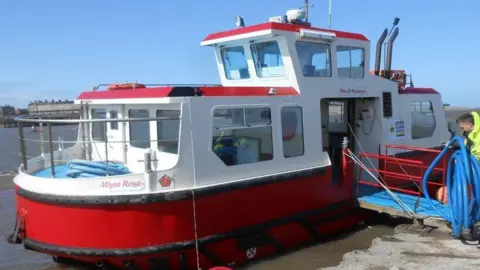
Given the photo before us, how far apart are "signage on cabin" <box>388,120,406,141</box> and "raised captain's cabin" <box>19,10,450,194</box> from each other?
0.02 metres

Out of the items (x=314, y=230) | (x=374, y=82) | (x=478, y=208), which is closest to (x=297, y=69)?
(x=374, y=82)

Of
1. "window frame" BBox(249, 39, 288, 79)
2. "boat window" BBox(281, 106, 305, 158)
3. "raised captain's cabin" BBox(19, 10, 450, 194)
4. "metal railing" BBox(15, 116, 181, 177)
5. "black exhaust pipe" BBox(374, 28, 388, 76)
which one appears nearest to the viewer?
"metal railing" BBox(15, 116, 181, 177)

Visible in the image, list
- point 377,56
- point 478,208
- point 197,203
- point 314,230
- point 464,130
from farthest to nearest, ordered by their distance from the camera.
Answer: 1. point 377,56
2. point 314,230
3. point 464,130
4. point 478,208
5. point 197,203

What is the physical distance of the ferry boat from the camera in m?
5.35

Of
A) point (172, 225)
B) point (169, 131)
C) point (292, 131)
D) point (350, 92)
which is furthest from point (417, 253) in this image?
point (169, 131)

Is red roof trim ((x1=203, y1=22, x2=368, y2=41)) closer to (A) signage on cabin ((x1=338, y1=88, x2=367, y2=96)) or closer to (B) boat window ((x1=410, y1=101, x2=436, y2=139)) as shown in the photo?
(A) signage on cabin ((x1=338, y1=88, x2=367, y2=96))

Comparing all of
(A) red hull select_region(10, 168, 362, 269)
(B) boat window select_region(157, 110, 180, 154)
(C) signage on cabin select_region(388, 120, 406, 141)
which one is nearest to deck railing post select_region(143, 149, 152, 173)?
(A) red hull select_region(10, 168, 362, 269)

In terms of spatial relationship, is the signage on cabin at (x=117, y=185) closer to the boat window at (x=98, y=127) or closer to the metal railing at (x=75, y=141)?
the metal railing at (x=75, y=141)

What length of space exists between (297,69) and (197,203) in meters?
2.84

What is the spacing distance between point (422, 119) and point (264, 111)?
4.73m

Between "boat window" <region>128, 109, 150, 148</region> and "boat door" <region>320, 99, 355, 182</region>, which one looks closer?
"boat window" <region>128, 109, 150, 148</region>

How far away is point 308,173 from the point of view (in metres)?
6.88

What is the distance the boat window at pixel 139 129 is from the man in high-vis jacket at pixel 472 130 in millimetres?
4776

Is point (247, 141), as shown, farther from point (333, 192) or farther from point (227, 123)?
point (333, 192)
